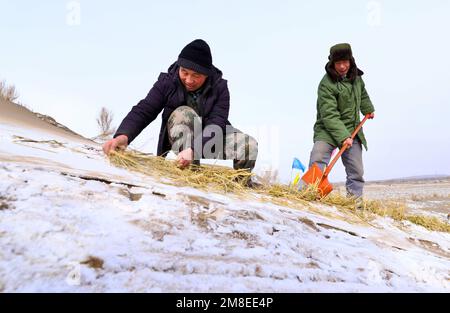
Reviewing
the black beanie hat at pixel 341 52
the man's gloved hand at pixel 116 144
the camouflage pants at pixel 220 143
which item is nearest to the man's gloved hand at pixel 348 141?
the black beanie hat at pixel 341 52

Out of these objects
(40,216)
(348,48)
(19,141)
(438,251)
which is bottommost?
(438,251)

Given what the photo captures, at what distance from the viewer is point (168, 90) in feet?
7.72

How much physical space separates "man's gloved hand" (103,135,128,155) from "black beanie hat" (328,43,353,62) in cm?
186

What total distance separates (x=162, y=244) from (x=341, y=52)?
2.60 meters

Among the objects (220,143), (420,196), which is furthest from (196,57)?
(420,196)

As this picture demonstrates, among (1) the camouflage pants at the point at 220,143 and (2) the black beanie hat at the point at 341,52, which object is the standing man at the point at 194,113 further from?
(2) the black beanie hat at the point at 341,52

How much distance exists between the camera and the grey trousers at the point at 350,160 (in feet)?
10.2

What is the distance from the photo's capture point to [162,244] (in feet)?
2.92

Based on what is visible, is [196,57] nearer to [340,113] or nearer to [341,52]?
[341,52]

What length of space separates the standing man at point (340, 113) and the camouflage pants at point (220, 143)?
927 millimetres

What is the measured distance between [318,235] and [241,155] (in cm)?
112
